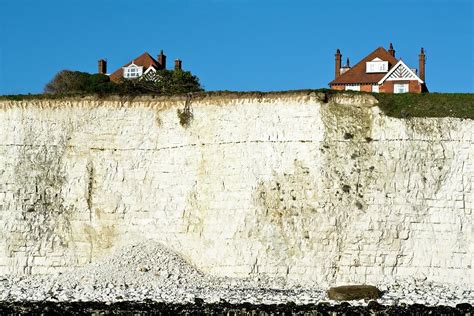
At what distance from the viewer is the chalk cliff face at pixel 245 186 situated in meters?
31.0

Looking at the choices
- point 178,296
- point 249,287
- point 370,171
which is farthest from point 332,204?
point 178,296

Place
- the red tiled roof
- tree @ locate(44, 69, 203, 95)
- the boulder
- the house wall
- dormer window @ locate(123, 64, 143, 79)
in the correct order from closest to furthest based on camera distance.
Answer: the boulder → tree @ locate(44, 69, 203, 95) → the house wall → the red tiled roof → dormer window @ locate(123, 64, 143, 79)

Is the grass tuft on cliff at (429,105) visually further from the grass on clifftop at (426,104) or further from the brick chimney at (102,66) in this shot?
the brick chimney at (102,66)

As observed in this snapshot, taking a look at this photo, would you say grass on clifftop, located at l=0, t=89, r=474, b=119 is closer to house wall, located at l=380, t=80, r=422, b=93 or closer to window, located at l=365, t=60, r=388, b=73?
house wall, located at l=380, t=80, r=422, b=93

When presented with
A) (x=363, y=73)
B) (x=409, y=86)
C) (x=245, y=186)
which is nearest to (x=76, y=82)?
(x=363, y=73)

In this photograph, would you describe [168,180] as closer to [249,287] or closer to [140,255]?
[140,255]

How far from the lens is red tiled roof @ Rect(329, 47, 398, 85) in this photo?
2288 inches

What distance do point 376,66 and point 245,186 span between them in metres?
28.2

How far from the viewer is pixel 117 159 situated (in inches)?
1347

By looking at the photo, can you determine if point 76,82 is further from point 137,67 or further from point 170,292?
point 170,292

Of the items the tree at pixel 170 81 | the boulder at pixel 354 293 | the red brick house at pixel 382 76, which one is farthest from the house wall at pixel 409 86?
the boulder at pixel 354 293

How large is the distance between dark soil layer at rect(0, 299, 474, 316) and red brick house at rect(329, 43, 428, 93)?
3254 centimetres

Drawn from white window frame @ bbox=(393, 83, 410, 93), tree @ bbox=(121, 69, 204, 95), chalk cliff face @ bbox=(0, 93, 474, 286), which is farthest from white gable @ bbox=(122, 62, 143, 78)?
chalk cliff face @ bbox=(0, 93, 474, 286)

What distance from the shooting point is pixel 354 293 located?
91.1 feet
